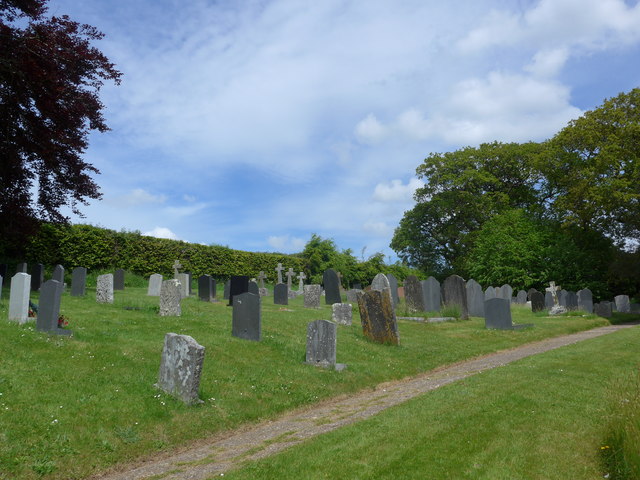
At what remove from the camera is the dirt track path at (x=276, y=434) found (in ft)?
20.7

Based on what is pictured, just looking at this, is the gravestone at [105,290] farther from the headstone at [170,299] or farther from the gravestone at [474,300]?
the gravestone at [474,300]

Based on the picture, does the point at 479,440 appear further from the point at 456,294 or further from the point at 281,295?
the point at 281,295

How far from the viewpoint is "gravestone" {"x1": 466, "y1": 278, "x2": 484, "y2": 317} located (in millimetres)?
25391

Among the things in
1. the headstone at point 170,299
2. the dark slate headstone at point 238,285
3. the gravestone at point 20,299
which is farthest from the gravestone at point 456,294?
the gravestone at point 20,299

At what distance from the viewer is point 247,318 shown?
41.4 ft

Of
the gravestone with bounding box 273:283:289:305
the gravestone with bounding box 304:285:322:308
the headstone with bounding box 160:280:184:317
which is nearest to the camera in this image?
the headstone with bounding box 160:280:184:317

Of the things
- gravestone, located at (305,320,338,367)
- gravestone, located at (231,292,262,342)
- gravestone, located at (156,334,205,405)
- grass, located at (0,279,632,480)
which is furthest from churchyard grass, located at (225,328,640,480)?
gravestone, located at (231,292,262,342)

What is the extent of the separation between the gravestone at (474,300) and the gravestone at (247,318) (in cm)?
1574

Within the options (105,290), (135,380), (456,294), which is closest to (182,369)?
(135,380)

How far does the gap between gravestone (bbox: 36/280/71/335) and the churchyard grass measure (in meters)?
6.52

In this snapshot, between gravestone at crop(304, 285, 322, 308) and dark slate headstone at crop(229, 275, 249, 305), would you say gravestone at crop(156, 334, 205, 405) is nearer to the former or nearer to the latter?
dark slate headstone at crop(229, 275, 249, 305)

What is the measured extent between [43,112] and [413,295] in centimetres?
1655

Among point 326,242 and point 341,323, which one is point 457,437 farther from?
point 326,242

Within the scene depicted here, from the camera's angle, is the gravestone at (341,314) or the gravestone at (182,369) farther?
the gravestone at (341,314)
